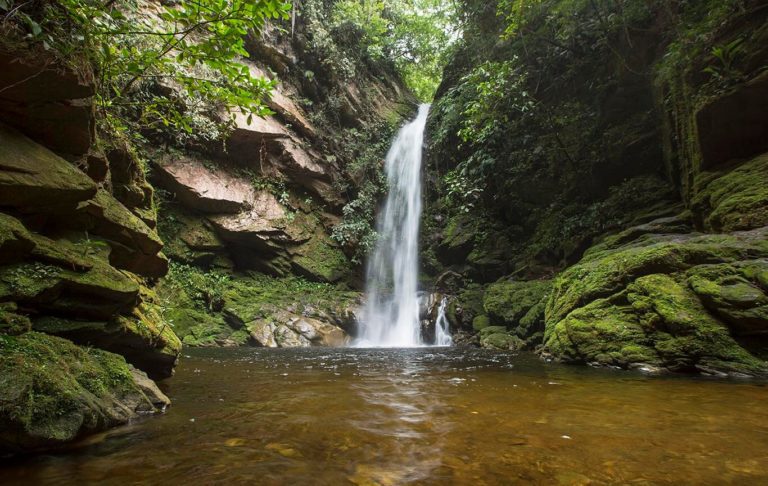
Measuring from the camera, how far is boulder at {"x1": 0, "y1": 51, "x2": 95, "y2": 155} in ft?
9.29

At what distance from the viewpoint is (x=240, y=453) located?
226 centimetres

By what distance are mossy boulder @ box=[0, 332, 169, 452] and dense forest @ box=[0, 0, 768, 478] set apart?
18 millimetres

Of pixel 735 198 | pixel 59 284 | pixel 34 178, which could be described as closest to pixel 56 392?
→ pixel 59 284

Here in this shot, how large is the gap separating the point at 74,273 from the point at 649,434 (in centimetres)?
433

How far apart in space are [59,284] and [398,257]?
1252cm

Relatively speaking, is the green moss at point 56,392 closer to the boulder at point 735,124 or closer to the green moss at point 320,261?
the boulder at point 735,124

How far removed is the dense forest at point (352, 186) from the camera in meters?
3.00

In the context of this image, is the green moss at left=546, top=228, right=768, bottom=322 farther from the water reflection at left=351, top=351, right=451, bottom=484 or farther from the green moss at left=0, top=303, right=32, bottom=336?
the green moss at left=0, top=303, right=32, bottom=336

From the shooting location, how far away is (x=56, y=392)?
7.39 ft

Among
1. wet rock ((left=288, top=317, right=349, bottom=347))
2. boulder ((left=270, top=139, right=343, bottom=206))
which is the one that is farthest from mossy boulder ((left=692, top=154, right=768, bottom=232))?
boulder ((left=270, top=139, right=343, bottom=206))

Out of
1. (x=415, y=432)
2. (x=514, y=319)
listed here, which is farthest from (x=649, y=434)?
(x=514, y=319)

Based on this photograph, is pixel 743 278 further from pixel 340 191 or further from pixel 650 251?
pixel 340 191

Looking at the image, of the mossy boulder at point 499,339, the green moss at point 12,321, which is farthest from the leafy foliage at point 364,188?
the green moss at point 12,321

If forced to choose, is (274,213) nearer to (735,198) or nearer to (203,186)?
(203,186)
